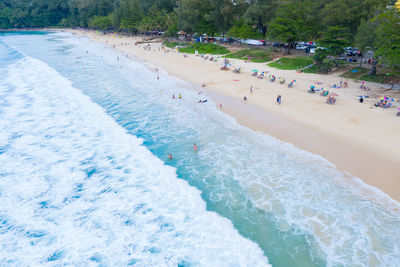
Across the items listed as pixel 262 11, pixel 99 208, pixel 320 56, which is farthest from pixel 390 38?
pixel 99 208

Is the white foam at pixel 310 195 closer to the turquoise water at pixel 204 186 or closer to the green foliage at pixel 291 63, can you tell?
the turquoise water at pixel 204 186

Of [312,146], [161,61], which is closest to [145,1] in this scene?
[161,61]

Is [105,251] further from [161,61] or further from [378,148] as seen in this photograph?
[161,61]

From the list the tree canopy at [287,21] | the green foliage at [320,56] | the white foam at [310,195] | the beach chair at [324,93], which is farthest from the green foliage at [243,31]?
the white foam at [310,195]

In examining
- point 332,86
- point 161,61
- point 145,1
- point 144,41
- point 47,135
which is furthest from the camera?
point 145,1

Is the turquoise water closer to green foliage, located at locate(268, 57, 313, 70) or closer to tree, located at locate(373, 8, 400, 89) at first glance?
tree, located at locate(373, 8, 400, 89)

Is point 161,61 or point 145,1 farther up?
point 145,1

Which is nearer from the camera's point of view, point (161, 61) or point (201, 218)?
point (201, 218)

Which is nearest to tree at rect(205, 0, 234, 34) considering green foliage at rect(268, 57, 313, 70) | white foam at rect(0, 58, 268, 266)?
green foliage at rect(268, 57, 313, 70)
